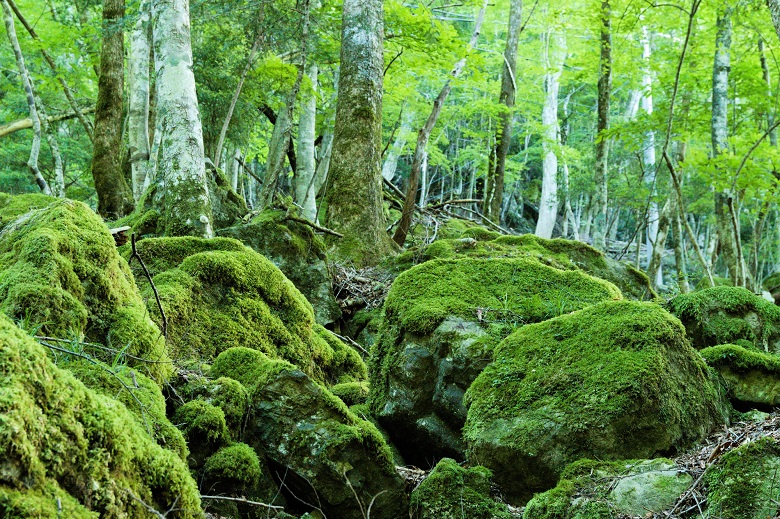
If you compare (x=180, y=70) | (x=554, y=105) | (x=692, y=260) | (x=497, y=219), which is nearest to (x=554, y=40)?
(x=554, y=105)

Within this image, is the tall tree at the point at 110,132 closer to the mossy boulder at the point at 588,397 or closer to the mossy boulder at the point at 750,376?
the mossy boulder at the point at 588,397

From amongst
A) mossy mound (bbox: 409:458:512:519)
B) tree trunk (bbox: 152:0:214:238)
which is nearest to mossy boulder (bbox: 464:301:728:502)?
mossy mound (bbox: 409:458:512:519)

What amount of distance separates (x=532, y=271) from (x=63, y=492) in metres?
4.25

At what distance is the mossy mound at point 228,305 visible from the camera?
14.7 ft

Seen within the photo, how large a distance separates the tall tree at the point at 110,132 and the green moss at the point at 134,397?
829cm

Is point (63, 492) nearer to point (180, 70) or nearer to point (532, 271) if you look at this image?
point (532, 271)

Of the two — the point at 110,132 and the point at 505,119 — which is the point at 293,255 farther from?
the point at 505,119

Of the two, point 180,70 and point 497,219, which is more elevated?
point 180,70

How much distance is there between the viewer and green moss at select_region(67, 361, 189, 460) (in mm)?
→ 2496

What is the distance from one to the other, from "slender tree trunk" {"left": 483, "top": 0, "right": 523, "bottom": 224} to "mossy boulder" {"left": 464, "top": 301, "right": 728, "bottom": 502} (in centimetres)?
998

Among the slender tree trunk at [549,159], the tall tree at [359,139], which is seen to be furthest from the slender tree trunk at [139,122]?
the slender tree trunk at [549,159]

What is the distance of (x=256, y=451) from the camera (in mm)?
3338

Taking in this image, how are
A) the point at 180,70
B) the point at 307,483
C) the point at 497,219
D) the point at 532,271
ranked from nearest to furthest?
the point at 307,483, the point at 532,271, the point at 180,70, the point at 497,219

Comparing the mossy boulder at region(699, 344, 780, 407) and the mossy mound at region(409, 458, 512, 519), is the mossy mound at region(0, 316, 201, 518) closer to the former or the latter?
the mossy mound at region(409, 458, 512, 519)
